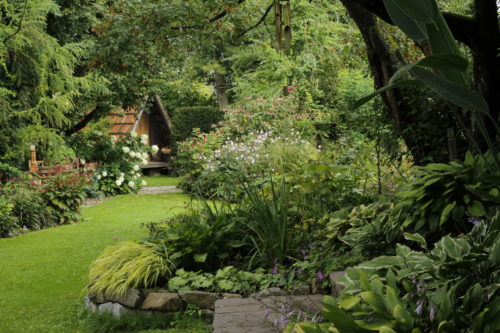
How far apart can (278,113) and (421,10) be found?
10.5 metres

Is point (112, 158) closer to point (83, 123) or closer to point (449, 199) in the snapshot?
point (83, 123)

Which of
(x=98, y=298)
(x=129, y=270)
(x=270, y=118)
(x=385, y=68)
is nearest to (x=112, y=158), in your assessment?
(x=270, y=118)

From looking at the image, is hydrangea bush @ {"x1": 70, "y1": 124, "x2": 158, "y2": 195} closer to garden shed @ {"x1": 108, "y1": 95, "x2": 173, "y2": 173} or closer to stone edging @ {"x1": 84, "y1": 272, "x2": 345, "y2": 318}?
garden shed @ {"x1": 108, "y1": 95, "x2": 173, "y2": 173}

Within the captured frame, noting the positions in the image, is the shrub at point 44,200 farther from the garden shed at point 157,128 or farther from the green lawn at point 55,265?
the garden shed at point 157,128

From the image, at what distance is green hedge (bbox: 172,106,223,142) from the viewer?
1792 cm

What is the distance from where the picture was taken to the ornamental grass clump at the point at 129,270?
3984 mm

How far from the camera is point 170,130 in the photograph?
18828 millimetres

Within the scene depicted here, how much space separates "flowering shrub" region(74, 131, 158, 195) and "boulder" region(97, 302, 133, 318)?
27.1ft

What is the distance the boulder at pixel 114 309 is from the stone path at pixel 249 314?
3.36 ft

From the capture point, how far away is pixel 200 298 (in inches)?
151

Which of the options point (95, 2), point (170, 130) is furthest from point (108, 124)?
point (170, 130)

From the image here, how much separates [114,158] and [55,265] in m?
7.34

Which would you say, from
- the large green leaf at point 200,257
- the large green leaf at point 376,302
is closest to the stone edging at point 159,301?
the large green leaf at point 200,257

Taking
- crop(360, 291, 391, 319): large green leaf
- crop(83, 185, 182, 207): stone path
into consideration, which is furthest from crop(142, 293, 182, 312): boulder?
crop(83, 185, 182, 207): stone path
